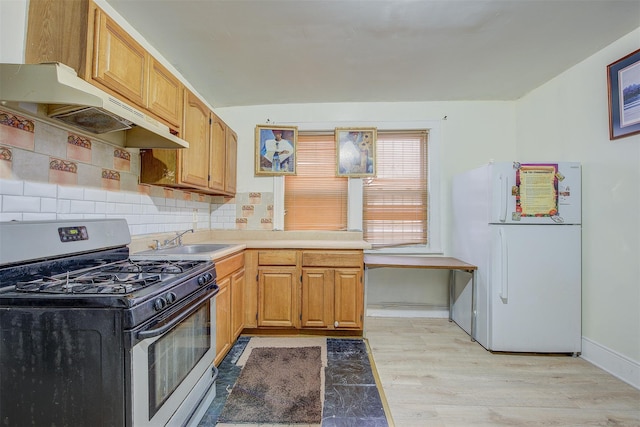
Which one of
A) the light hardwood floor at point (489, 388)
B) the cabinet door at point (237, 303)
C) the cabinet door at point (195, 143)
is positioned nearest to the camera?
the light hardwood floor at point (489, 388)

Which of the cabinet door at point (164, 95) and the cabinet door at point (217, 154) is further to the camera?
the cabinet door at point (217, 154)

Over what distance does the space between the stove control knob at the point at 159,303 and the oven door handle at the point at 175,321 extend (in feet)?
0.26

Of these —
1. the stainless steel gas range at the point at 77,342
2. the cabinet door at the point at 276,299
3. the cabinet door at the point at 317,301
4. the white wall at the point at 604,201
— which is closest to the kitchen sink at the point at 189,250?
the cabinet door at the point at 276,299

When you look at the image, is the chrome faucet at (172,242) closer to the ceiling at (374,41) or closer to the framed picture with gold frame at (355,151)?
the ceiling at (374,41)

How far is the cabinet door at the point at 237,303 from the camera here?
2230mm

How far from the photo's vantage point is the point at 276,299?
2541 millimetres

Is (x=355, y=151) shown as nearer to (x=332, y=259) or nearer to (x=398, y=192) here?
(x=398, y=192)

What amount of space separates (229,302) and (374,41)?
7.71 ft

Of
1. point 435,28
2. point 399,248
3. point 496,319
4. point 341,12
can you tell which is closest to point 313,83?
point 341,12

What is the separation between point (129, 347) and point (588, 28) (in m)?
3.34

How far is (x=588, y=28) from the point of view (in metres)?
1.92

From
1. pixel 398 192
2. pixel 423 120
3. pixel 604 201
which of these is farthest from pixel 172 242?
pixel 604 201

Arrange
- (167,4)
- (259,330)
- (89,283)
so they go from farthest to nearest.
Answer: (259,330) < (167,4) < (89,283)

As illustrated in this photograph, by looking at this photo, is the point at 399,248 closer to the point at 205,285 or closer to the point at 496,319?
the point at 496,319
